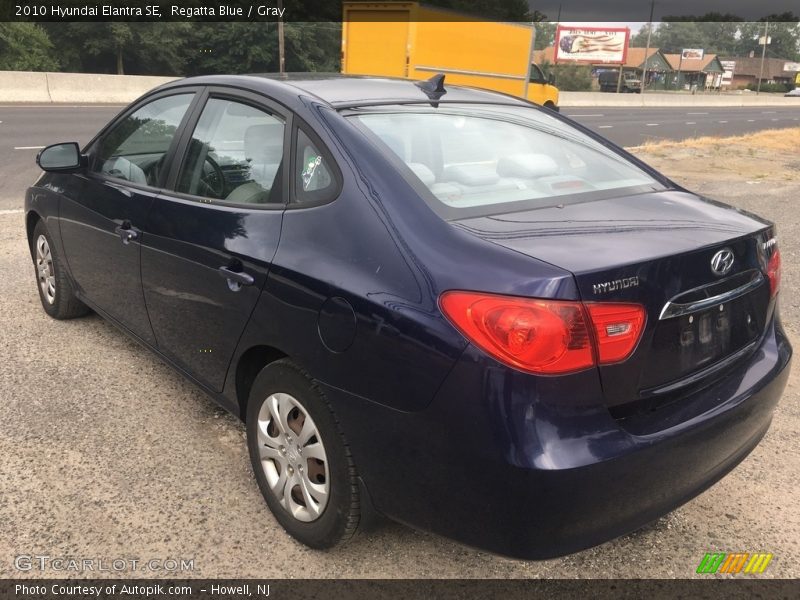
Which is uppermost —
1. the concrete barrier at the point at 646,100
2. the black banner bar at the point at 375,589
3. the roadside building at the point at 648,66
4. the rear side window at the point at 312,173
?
the roadside building at the point at 648,66

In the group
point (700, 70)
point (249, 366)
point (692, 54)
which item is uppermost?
point (692, 54)

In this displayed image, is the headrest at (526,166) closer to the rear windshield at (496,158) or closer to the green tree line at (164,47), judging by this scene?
the rear windshield at (496,158)

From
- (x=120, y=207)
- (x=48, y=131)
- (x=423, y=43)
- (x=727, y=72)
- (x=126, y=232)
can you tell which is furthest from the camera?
(x=727, y=72)

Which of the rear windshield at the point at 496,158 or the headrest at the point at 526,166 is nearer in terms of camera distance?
the rear windshield at the point at 496,158

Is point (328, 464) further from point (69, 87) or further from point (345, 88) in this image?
point (69, 87)

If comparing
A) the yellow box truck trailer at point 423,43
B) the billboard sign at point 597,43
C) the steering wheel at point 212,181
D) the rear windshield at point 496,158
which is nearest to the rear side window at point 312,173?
the rear windshield at point 496,158

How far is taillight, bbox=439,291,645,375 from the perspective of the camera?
6.17ft

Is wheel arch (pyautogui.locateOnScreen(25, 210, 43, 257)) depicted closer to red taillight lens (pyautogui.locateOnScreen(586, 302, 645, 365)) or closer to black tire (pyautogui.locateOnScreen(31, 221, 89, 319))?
black tire (pyautogui.locateOnScreen(31, 221, 89, 319))

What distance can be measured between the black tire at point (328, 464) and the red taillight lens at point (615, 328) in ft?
2.79

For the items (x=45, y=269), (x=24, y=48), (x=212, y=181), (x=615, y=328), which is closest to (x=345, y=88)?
(x=212, y=181)

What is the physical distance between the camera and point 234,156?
2934 mm

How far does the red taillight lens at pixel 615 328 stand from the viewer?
1.92 metres

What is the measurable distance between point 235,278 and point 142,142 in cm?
146

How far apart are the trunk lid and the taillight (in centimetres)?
5
